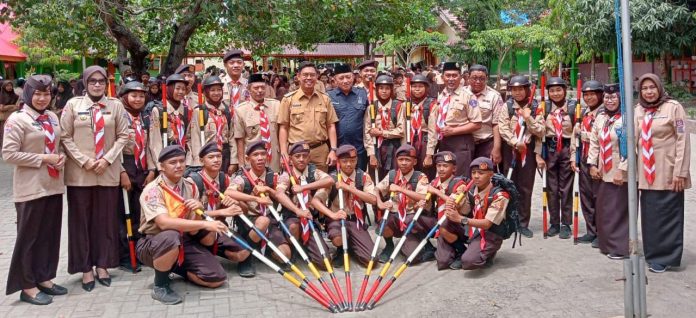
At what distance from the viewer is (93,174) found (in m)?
5.39

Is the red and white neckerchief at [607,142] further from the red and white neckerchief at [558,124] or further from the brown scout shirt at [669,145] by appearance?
the red and white neckerchief at [558,124]

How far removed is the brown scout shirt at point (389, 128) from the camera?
7156 mm

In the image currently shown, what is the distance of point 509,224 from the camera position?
5.86m

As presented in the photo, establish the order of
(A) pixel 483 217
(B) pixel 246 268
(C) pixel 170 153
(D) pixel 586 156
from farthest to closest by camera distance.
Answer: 1. (D) pixel 586 156
2. (B) pixel 246 268
3. (A) pixel 483 217
4. (C) pixel 170 153

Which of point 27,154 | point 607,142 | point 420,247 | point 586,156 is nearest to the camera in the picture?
point 27,154

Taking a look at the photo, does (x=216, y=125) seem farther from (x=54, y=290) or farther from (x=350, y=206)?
(x=54, y=290)

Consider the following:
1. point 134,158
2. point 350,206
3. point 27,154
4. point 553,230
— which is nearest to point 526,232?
point 553,230

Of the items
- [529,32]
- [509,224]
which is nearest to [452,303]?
[509,224]

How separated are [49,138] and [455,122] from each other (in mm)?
3877

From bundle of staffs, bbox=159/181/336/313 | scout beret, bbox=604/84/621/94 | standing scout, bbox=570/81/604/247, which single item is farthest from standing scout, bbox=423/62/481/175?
bundle of staffs, bbox=159/181/336/313

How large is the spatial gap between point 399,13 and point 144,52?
4.98 m

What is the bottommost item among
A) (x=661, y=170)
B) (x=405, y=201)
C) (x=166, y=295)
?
(x=166, y=295)

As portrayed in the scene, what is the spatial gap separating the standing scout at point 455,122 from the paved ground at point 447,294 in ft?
4.28

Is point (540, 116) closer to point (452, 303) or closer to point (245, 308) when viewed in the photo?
point (452, 303)
